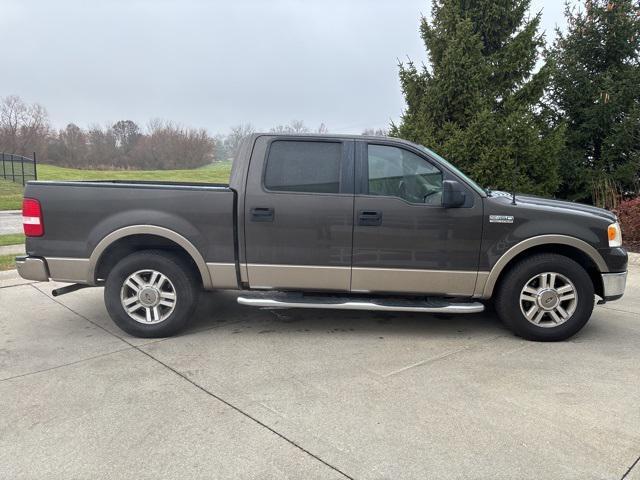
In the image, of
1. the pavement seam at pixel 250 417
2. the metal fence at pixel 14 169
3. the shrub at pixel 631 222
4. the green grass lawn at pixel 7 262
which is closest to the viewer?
the pavement seam at pixel 250 417

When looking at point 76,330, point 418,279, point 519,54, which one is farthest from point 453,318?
point 519,54

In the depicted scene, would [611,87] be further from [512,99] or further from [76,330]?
[76,330]

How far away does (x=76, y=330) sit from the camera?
468 centimetres

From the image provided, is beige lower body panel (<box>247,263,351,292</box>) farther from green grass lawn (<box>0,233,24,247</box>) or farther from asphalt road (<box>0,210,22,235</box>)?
asphalt road (<box>0,210,22,235</box>)

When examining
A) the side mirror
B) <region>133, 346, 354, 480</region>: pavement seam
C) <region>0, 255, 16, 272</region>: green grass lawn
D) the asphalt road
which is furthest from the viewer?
the asphalt road

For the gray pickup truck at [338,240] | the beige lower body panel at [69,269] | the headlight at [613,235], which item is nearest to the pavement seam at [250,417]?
the gray pickup truck at [338,240]

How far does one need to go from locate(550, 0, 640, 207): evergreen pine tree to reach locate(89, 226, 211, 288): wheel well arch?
9.69m

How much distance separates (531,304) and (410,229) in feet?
4.43

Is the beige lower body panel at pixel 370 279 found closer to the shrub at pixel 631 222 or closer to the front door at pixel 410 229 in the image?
the front door at pixel 410 229

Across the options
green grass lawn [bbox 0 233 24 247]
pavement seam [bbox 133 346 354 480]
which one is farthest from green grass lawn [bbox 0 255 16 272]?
pavement seam [bbox 133 346 354 480]

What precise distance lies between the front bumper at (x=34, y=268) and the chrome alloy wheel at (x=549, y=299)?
4469 mm

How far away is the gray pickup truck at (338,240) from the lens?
421 cm

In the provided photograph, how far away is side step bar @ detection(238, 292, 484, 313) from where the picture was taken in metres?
Result: 4.24

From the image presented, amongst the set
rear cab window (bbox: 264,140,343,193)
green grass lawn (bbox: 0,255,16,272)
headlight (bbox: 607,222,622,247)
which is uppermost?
rear cab window (bbox: 264,140,343,193)
